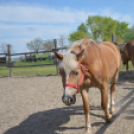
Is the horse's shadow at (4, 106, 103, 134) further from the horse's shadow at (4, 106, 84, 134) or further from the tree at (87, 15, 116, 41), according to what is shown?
the tree at (87, 15, 116, 41)

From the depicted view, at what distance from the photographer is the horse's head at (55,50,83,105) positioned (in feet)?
5.49

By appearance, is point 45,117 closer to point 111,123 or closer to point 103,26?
point 111,123

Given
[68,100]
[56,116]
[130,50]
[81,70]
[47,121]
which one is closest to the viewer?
[68,100]

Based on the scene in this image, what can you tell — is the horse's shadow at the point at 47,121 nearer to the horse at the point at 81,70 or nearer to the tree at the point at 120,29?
the horse at the point at 81,70

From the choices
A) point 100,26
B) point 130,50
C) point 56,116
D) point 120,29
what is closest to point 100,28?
point 100,26

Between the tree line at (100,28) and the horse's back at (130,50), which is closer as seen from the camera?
the horse's back at (130,50)

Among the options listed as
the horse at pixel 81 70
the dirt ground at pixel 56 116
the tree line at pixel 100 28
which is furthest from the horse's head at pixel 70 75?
the tree line at pixel 100 28

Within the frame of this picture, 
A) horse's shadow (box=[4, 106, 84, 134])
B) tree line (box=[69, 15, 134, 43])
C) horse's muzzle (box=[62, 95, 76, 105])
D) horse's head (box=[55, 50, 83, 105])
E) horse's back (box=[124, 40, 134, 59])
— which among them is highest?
tree line (box=[69, 15, 134, 43])

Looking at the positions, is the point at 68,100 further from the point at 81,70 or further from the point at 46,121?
the point at 46,121

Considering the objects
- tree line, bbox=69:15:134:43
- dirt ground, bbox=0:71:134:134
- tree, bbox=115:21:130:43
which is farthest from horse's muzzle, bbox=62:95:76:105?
tree, bbox=115:21:130:43

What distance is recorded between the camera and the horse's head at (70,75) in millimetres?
1672

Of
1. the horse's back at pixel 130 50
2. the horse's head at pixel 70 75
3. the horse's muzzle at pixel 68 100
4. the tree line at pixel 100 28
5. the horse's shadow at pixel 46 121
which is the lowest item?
the horse's shadow at pixel 46 121

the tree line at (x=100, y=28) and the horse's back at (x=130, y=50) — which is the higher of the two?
the tree line at (x=100, y=28)

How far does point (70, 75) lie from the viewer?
1709mm
